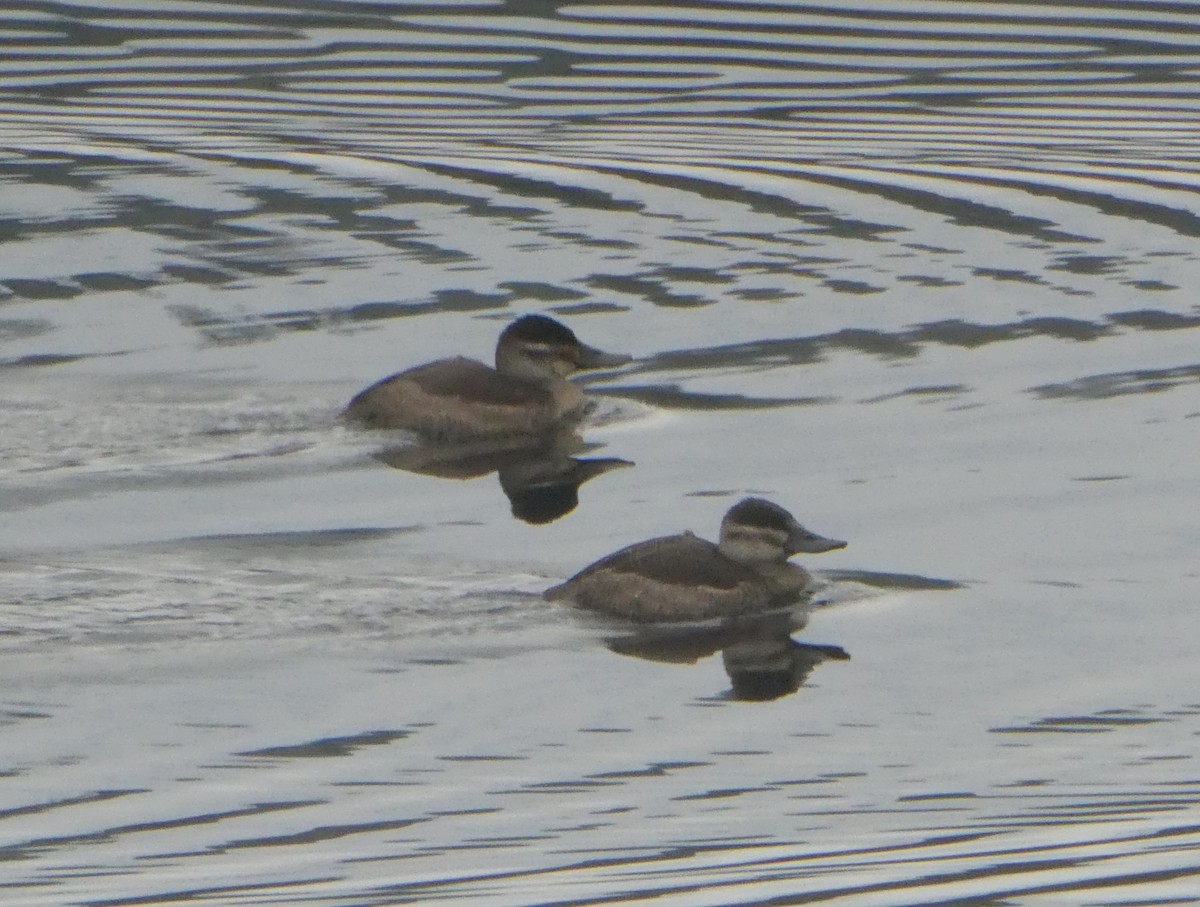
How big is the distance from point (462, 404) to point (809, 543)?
3.76 meters

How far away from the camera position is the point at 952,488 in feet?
46.9

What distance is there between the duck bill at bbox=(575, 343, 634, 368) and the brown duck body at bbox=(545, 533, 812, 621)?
406 cm

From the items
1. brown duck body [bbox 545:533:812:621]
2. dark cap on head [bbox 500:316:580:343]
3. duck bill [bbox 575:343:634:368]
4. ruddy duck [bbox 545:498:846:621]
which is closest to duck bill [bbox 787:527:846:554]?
ruddy duck [bbox 545:498:846:621]

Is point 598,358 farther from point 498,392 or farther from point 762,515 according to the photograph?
point 762,515

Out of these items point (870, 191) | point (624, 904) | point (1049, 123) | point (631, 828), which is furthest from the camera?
point (1049, 123)

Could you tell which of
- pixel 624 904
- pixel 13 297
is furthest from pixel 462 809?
pixel 13 297

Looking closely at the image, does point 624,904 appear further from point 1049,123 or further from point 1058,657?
point 1049,123

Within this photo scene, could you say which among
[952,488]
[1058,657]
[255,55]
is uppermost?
[255,55]

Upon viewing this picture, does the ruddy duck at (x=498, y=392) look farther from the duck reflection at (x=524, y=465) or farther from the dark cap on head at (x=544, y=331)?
the duck reflection at (x=524, y=465)

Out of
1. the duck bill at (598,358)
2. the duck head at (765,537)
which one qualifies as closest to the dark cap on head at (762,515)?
the duck head at (765,537)

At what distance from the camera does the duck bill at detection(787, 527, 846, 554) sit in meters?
12.8

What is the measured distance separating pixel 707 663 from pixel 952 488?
2.70 metres

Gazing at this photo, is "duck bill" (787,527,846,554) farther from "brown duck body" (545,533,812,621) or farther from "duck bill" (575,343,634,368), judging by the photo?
"duck bill" (575,343,634,368)

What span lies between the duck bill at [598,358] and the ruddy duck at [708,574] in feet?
13.2
